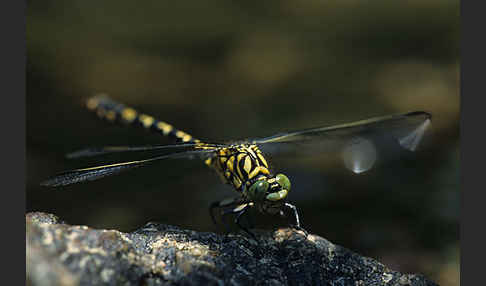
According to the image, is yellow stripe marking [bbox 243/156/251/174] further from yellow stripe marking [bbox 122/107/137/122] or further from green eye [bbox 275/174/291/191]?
yellow stripe marking [bbox 122/107/137/122]

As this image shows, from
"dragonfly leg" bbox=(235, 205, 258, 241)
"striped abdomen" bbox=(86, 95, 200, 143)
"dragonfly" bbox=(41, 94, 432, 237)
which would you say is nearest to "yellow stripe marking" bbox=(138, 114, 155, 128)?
"striped abdomen" bbox=(86, 95, 200, 143)

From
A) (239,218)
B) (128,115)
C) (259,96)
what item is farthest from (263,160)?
(259,96)

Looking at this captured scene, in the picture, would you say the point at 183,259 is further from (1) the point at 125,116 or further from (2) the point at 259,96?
(2) the point at 259,96

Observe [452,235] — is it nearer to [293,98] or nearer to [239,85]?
[293,98]

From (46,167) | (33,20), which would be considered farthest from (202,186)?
(33,20)

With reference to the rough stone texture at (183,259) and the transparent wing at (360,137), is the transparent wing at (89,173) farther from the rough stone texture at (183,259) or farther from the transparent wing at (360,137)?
Result: the transparent wing at (360,137)

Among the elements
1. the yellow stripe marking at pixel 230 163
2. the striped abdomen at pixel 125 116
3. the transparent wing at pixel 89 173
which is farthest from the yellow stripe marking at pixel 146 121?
the transparent wing at pixel 89 173
